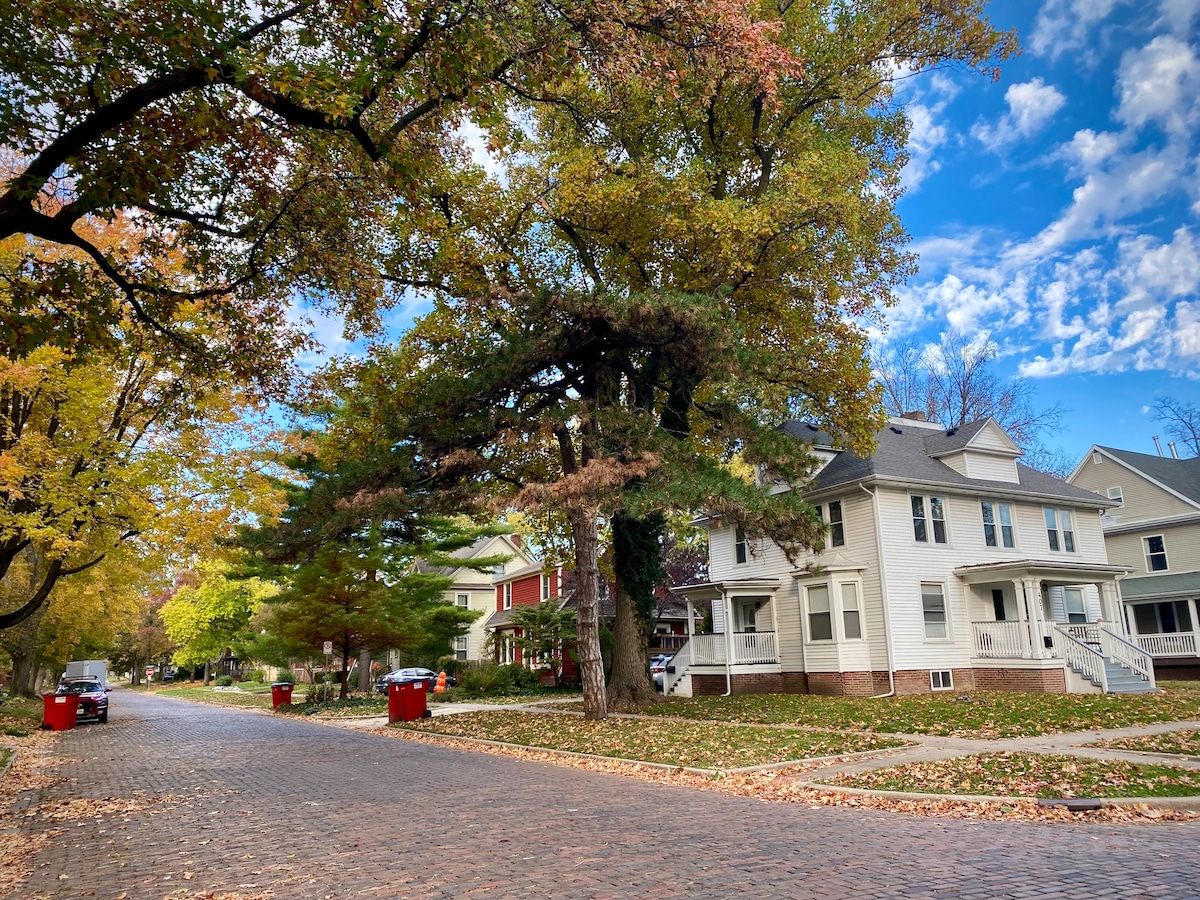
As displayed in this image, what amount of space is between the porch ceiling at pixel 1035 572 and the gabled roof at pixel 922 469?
250cm

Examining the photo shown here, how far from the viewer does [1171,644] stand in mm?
29141

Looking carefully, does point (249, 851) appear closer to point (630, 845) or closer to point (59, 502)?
point (630, 845)

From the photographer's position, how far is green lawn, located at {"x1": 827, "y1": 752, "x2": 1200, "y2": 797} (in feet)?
29.8

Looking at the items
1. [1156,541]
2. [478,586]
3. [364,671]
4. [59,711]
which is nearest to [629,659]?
[59,711]

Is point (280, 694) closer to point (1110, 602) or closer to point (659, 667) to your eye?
point (659, 667)

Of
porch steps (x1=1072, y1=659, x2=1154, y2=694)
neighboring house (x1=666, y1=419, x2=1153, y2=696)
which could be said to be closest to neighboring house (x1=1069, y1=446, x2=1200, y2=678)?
neighboring house (x1=666, y1=419, x2=1153, y2=696)

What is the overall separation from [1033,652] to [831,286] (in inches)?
467

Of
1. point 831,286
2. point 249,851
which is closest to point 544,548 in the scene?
point 831,286

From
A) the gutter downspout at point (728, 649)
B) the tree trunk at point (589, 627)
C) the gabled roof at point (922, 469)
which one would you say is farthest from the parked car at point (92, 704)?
the gabled roof at point (922, 469)

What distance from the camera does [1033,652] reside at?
2322cm

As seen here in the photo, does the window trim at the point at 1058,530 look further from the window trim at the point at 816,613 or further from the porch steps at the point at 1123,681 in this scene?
the window trim at the point at 816,613

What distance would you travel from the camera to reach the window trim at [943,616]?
24.2 metres

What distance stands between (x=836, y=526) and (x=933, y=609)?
3.65m

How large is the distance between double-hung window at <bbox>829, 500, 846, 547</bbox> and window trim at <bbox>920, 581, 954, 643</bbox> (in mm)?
2580
